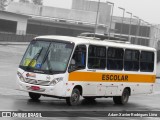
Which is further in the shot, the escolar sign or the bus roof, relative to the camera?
the escolar sign

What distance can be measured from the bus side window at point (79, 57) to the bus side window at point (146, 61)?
548 cm

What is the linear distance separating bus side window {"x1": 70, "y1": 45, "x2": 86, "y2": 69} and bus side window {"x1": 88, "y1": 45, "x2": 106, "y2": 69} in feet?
1.42

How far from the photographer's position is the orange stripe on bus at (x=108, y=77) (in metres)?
20.7

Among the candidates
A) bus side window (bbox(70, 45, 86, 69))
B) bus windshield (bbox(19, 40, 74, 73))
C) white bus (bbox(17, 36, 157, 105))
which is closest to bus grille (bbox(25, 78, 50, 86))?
white bus (bbox(17, 36, 157, 105))

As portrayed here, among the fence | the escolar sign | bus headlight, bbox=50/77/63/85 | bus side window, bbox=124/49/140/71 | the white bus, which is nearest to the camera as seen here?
bus headlight, bbox=50/77/63/85

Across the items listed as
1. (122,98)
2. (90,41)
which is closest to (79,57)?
(90,41)

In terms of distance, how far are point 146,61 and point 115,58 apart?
3227 mm

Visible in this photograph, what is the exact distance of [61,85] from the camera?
1969 centimetres

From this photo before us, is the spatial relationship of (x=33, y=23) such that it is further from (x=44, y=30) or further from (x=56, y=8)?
(x=56, y=8)

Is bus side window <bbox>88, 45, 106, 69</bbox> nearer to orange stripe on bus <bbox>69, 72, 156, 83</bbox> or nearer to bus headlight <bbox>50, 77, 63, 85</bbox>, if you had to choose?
orange stripe on bus <bbox>69, 72, 156, 83</bbox>

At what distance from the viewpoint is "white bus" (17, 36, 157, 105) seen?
64.8 feet

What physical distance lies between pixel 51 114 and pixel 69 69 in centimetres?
367

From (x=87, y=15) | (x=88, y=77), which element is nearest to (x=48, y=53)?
(x=88, y=77)

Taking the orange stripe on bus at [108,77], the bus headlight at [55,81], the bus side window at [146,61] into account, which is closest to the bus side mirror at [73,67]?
the orange stripe on bus at [108,77]
